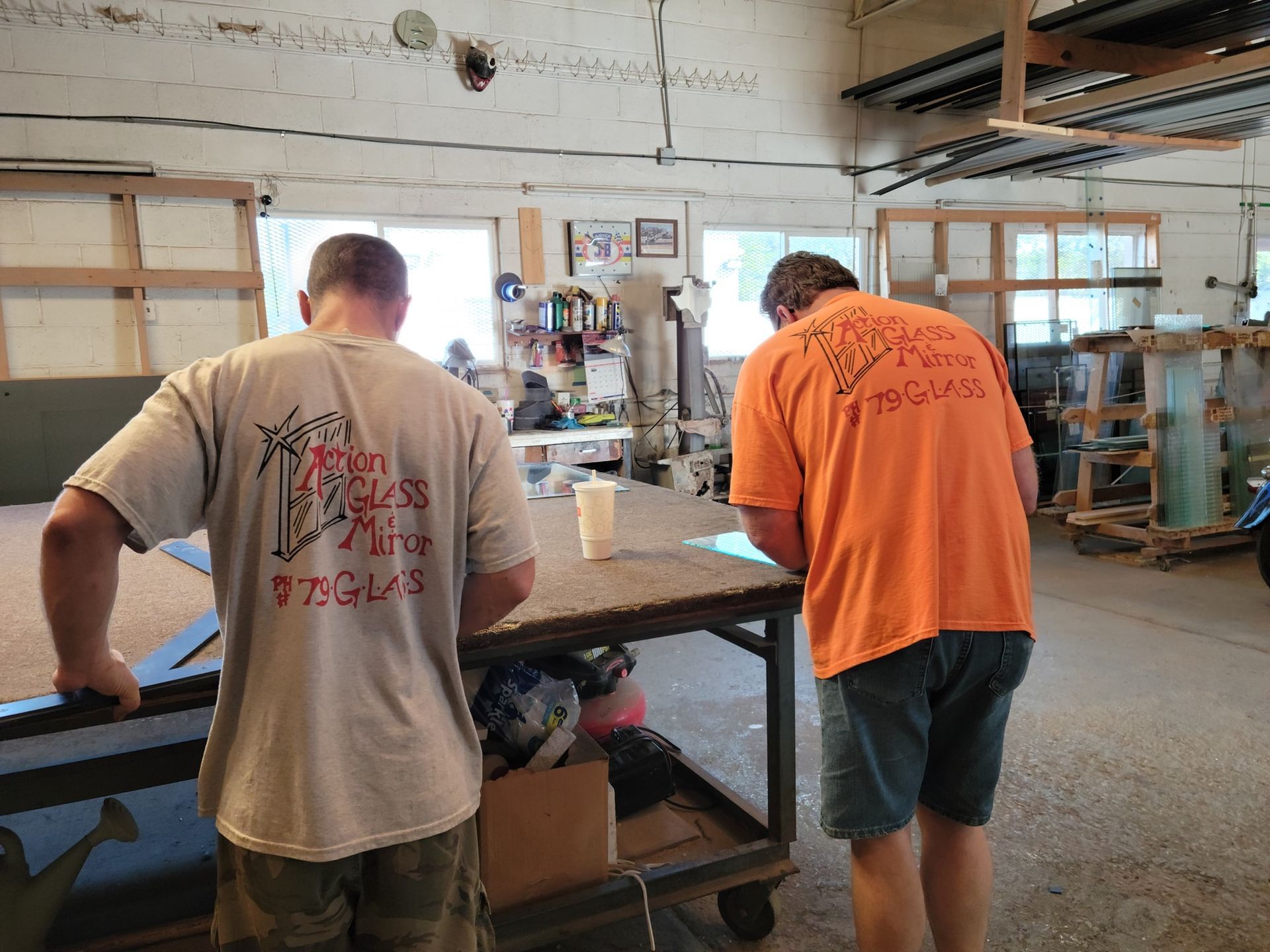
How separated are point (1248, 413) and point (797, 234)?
299cm

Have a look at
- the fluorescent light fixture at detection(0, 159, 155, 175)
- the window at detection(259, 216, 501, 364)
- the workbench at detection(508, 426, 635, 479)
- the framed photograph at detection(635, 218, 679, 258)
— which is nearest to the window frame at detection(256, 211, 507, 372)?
the window at detection(259, 216, 501, 364)

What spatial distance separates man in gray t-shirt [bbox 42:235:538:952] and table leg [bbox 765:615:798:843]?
0.91 metres

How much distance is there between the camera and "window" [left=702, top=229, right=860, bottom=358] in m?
6.25

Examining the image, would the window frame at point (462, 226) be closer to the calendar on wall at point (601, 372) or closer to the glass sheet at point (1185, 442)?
the calendar on wall at point (601, 372)

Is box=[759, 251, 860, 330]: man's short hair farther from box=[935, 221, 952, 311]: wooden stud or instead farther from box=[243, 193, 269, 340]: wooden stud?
box=[935, 221, 952, 311]: wooden stud

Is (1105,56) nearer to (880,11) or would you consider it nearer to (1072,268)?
(880,11)

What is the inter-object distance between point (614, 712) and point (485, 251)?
3960 millimetres

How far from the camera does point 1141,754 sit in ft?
9.16

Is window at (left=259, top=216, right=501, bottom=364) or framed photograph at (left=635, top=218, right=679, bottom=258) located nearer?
window at (left=259, top=216, right=501, bottom=364)

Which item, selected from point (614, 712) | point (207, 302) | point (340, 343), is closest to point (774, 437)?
point (340, 343)

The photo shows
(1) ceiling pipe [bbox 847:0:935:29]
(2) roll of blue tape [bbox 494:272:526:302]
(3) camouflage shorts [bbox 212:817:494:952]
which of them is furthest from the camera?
(1) ceiling pipe [bbox 847:0:935:29]

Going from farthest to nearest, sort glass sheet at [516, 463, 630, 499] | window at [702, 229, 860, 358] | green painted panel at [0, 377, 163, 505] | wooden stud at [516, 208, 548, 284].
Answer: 1. window at [702, 229, 860, 358]
2. wooden stud at [516, 208, 548, 284]
3. green painted panel at [0, 377, 163, 505]
4. glass sheet at [516, 463, 630, 499]

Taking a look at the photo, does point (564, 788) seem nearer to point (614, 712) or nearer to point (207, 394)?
point (614, 712)

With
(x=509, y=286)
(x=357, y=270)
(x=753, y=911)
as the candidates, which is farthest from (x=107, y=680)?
(x=509, y=286)
